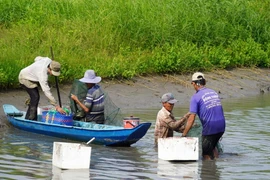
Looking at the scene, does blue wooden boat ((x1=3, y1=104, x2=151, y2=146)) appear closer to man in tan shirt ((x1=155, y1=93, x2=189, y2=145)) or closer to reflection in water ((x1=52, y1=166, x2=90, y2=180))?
man in tan shirt ((x1=155, y1=93, x2=189, y2=145))

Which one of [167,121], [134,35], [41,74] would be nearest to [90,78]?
[41,74]

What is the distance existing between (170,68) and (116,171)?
324 inches

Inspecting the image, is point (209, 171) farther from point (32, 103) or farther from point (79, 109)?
point (32, 103)

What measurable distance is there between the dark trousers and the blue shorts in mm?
3790

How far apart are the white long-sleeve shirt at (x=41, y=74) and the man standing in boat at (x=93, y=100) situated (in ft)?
1.52

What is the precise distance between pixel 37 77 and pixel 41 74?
34cm

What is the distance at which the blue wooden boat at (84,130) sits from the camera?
504 inches

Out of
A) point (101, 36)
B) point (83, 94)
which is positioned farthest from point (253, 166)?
point (101, 36)

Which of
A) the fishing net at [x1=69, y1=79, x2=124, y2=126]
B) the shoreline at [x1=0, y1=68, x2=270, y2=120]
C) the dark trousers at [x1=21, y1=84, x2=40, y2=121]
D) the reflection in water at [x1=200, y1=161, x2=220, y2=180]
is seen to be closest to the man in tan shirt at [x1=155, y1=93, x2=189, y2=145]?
the reflection in water at [x1=200, y1=161, x2=220, y2=180]

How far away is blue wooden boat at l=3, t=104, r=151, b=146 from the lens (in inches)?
504

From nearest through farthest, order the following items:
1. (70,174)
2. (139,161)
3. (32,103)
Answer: (70,174)
(139,161)
(32,103)

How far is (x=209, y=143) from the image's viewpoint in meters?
11.9

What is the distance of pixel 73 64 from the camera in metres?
17.5

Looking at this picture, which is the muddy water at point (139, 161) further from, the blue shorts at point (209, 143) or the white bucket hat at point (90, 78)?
the white bucket hat at point (90, 78)
